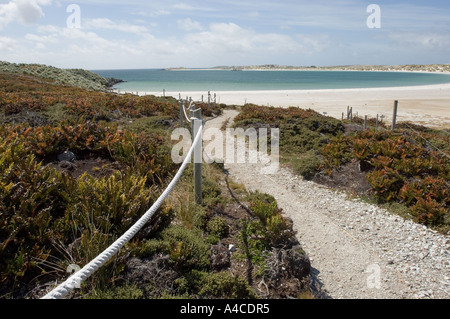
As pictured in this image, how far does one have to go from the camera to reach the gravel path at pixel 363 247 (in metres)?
4.75

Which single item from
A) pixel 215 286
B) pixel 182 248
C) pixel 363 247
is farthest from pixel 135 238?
pixel 363 247

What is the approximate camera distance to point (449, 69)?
149625mm

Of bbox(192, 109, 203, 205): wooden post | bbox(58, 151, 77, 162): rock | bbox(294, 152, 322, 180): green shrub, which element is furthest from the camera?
bbox(294, 152, 322, 180): green shrub

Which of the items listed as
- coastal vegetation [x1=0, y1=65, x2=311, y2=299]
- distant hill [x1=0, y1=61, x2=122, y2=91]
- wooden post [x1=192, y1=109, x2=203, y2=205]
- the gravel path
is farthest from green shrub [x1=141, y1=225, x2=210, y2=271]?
distant hill [x1=0, y1=61, x2=122, y2=91]

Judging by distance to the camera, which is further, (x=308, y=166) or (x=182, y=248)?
(x=308, y=166)

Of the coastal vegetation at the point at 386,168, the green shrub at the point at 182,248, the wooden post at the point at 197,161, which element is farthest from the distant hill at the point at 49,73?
the green shrub at the point at 182,248

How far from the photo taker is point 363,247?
587 cm

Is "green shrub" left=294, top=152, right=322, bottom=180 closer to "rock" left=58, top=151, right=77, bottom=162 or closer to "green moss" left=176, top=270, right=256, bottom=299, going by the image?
"green moss" left=176, top=270, right=256, bottom=299

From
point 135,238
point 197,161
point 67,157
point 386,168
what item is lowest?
point 135,238

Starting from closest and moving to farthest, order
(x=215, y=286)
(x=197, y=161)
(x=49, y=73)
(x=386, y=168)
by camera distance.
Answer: (x=215, y=286)
(x=197, y=161)
(x=386, y=168)
(x=49, y=73)

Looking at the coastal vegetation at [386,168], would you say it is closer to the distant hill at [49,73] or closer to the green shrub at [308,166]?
the green shrub at [308,166]

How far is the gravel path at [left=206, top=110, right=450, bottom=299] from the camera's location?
15.6ft

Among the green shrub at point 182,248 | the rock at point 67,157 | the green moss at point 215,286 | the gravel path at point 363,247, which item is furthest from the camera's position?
the rock at point 67,157

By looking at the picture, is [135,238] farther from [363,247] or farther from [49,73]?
[49,73]
